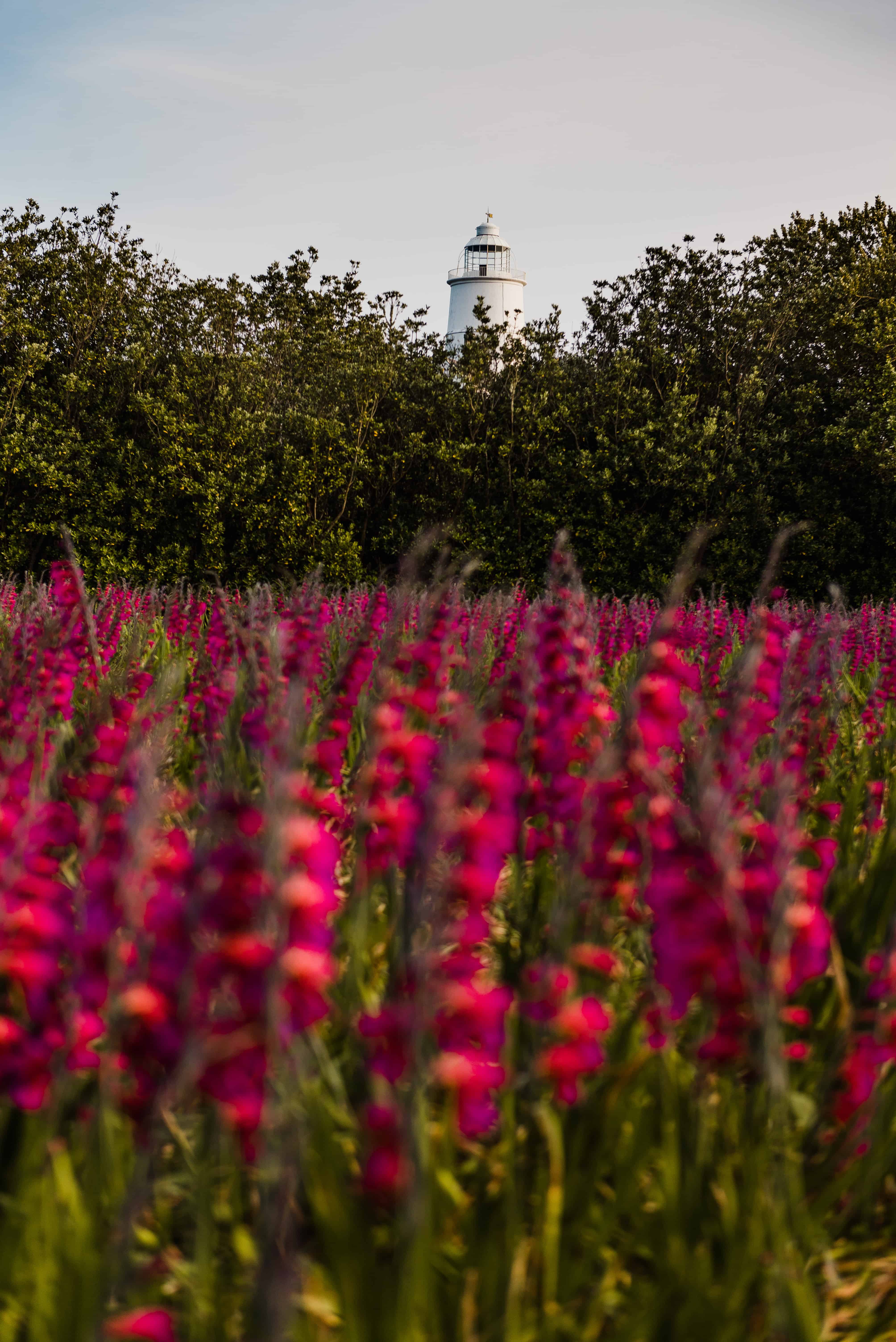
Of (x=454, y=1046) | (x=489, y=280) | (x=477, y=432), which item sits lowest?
(x=454, y=1046)

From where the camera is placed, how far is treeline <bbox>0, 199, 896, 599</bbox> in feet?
47.3

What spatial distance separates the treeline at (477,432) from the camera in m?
14.4

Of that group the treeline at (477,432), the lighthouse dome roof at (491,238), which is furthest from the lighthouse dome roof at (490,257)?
the treeline at (477,432)

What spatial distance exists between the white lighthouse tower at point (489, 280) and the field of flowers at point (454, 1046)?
4439 centimetres

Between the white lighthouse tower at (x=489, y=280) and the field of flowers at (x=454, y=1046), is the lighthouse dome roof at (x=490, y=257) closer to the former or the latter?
the white lighthouse tower at (x=489, y=280)

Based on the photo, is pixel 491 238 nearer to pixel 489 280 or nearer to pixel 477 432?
pixel 489 280

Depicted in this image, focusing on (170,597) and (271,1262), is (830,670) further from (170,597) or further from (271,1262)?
(170,597)

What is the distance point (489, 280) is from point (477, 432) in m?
32.0

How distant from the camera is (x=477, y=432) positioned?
15.8 meters

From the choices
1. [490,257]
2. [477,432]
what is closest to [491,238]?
[490,257]

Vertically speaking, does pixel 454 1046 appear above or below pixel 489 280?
below

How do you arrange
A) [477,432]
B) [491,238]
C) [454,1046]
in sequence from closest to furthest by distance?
1. [454,1046]
2. [477,432]
3. [491,238]

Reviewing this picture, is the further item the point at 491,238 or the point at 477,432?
the point at 491,238

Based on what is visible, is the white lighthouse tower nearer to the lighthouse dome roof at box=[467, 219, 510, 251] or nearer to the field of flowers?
the lighthouse dome roof at box=[467, 219, 510, 251]
